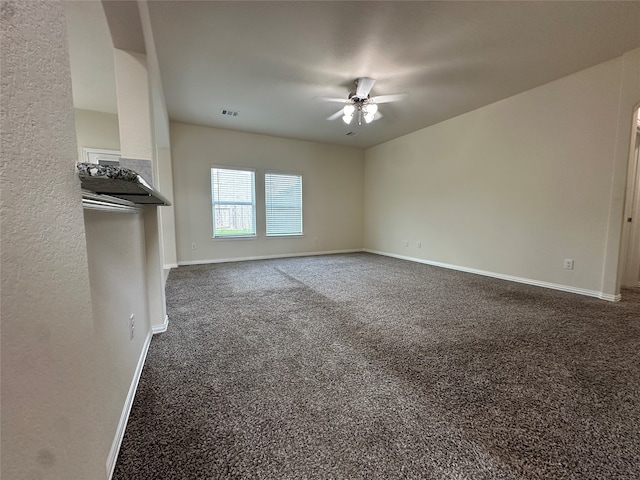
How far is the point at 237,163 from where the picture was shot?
5598mm

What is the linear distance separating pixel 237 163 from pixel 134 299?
442 cm

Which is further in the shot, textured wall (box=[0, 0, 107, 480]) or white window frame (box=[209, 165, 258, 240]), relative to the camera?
white window frame (box=[209, 165, 258, 240])

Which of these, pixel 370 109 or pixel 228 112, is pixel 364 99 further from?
pixel 228 112

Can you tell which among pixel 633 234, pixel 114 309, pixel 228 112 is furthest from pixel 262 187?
pixel 633 234

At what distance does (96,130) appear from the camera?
14.6 ft

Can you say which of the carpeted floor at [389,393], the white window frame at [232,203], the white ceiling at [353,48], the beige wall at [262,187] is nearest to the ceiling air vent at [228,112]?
the white ceiling at [353,48]

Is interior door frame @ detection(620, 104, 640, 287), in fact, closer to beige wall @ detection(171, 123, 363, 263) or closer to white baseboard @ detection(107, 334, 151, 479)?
beige wall @ detection(171, 123, 363, 263)

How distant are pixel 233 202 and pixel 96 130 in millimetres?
2425

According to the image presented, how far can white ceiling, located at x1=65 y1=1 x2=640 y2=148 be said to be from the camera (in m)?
2.28

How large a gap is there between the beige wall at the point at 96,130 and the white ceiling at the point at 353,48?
231 mm

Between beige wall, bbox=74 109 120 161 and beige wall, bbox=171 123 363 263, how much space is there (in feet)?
2.92

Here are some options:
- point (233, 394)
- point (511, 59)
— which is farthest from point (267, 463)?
point (511, 59)

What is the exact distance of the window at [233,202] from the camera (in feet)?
18.1

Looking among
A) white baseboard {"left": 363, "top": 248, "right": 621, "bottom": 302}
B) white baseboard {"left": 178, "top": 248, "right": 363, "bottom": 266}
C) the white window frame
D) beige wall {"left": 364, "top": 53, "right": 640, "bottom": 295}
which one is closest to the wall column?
the white window frame
